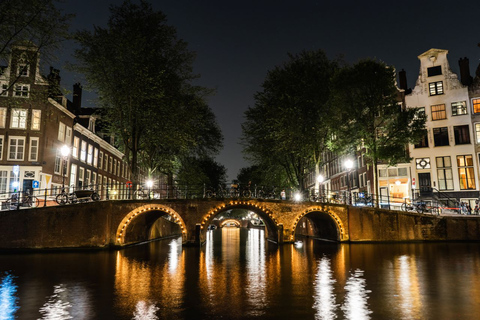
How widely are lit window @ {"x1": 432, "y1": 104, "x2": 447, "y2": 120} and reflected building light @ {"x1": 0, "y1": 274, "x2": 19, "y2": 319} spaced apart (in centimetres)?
3992

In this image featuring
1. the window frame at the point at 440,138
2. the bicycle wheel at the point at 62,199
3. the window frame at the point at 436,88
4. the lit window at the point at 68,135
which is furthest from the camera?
the window frame at the point at 436,88

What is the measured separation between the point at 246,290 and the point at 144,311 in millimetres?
3383

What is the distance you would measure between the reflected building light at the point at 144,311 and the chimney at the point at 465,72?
4079cm

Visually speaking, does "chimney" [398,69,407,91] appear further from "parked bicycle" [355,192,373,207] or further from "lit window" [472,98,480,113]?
"parked bicycle" [355,192,373,207]

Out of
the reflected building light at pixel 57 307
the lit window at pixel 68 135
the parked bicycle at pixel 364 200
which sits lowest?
the reflected building light at pixel 57 307

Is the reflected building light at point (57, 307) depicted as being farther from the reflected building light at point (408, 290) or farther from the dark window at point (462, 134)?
the dark window at point (462, 134)

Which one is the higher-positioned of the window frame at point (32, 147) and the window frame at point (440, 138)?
the window frame at point (440, 138)

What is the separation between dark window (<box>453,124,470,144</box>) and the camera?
119 feet

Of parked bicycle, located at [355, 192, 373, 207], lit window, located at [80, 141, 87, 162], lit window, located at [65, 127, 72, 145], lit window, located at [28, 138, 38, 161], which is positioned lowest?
parked bicycle, located at [355, 192, 373, 207]

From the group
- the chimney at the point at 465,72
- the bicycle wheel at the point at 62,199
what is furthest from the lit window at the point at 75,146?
the chimney at the point at 465,72

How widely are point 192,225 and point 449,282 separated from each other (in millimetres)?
18932

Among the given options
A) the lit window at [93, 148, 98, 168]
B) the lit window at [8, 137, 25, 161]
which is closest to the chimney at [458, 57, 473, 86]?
the lit window at [93, 148, 98, 168]

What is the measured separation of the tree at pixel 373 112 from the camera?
28.7m

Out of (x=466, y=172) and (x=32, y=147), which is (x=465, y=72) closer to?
(x=466, y=172)
